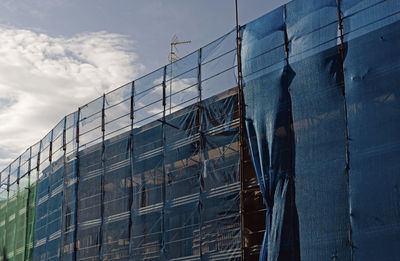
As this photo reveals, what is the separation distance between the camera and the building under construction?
14453mm

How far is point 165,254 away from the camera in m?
19.5

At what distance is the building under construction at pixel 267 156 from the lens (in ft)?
47.4

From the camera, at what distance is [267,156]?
16859 mm

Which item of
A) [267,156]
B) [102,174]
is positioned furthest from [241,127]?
[102,174]

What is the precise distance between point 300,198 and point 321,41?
430cm

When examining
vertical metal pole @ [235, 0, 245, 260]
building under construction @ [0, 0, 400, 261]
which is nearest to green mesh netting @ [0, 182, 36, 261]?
building under construction @ [0, 0, 400, 261]

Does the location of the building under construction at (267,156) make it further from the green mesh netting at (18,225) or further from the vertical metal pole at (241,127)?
the green mesh netting at (18,225)

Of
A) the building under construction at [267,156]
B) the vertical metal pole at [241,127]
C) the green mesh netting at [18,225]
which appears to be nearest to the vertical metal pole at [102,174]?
the building under construction at [267,156]

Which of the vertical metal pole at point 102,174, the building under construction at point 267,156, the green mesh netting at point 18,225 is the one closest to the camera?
the building under construction at point 267,156

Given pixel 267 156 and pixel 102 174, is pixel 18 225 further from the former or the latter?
pixel 267 156

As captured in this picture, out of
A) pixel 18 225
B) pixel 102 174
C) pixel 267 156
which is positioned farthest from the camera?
pixel 18 225

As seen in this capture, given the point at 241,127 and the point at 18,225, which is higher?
the point at 241,127

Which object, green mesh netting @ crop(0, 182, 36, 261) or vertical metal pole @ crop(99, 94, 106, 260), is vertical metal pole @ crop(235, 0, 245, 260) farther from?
green mesh netting @ crop(0, 182, 36, 261)

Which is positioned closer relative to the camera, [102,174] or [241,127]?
[241,127]
